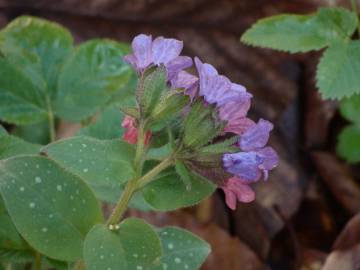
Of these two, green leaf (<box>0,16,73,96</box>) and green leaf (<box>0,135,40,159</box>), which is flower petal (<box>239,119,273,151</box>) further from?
green leaf (<box>0,16,73,96</box>)

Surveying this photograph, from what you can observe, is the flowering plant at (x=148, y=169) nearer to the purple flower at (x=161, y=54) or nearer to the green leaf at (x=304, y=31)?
the purple flower at (x=161, y=54)

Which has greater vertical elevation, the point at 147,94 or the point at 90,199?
the point at 147,94

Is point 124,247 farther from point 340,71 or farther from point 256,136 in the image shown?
point 340,71

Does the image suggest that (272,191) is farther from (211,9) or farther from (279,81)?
(211,9)

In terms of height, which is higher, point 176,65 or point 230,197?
point 176,65

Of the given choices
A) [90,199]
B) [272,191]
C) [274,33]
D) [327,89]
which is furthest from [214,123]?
[272,191]

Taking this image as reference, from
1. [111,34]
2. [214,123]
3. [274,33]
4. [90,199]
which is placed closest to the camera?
[214,123]

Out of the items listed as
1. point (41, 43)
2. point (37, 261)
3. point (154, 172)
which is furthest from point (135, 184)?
point (41, 43)
